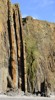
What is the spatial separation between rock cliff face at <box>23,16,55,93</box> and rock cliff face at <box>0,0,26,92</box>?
9.22 m

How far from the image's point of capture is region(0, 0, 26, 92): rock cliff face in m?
42.3

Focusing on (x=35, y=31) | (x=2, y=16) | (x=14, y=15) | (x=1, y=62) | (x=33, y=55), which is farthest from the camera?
(x=35, y=31)

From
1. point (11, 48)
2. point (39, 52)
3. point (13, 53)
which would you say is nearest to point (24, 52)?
point (13, 53)

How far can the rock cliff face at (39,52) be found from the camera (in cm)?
5961

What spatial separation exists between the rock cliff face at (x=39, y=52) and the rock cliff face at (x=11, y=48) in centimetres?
922

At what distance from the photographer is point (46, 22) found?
72.2m

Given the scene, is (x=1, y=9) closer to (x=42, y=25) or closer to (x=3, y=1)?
(x=3, y=1)

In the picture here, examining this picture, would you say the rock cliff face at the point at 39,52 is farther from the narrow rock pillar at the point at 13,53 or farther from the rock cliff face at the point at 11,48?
the narrow rock pillar at the point at 13,53

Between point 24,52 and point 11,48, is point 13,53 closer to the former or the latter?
point 11,48

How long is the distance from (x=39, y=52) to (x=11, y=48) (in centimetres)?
2188

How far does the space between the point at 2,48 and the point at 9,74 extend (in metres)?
3.88

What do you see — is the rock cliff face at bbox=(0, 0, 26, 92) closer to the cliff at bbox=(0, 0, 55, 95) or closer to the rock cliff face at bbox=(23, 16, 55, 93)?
the cliff at bbox=(0, 0, 55, 95)

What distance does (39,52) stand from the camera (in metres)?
66.7

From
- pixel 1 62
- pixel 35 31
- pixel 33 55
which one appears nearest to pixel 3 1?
pixel 1 62
